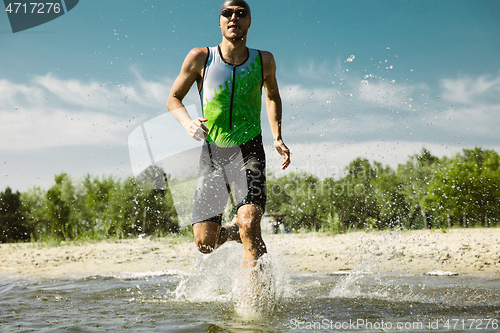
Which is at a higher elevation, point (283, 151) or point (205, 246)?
point (283, 151)

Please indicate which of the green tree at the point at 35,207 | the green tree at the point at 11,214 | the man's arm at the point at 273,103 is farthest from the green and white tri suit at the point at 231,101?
the green tree at the point at 35,207

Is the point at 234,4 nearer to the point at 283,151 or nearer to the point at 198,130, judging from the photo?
the point at 198,130

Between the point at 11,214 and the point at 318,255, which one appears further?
the point at 11,214

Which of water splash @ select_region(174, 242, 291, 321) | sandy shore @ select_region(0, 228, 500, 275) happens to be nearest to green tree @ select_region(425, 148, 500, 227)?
sandy shore @ select_region(0, 228, 500, 275)

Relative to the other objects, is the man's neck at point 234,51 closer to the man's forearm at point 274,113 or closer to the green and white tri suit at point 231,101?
the green and white tri suit at point 231,101

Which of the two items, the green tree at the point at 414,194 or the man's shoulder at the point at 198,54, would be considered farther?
the green tree at the point at 414,194

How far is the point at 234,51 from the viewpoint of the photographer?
345 cm

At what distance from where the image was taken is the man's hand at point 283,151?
11.8 ft

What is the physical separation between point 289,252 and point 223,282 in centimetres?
402

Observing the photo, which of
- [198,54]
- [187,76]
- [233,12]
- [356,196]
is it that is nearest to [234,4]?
[233,12]

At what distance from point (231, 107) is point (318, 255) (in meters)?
5.20

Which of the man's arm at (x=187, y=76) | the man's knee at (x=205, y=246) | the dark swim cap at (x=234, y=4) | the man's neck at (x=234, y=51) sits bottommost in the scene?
the man's knee at (x=205, y=246)

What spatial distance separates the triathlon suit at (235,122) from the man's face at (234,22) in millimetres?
211

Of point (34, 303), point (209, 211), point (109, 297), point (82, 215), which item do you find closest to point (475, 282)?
point (209, 211)
